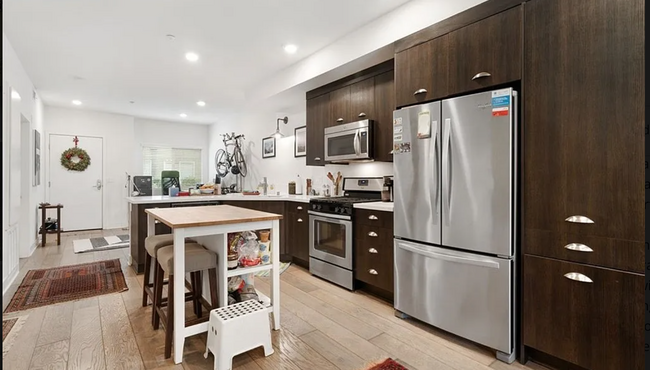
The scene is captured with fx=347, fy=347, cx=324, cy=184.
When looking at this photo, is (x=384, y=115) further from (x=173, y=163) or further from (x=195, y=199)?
(x=173, y=163)

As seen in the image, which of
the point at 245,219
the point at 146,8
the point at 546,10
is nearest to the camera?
the point at 546,10

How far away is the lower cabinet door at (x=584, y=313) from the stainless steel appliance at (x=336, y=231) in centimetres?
164

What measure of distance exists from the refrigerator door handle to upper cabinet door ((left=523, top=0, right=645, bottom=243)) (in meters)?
0.34

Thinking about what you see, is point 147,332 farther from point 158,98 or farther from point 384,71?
point 158,98

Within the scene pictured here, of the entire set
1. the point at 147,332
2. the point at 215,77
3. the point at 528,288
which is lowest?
the point at 147,332

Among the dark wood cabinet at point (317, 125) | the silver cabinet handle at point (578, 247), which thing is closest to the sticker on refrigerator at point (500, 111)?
the silver cabinet handle at point (578, 247)

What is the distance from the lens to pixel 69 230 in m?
6.68

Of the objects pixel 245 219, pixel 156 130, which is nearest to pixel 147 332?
pixel 245 219

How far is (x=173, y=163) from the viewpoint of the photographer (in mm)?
8156

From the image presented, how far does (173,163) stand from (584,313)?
26.5ft

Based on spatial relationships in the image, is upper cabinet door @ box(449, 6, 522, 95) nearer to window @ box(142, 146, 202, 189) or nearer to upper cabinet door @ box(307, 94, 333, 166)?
upper cabinet door @ box(307, 94, 333, 166)

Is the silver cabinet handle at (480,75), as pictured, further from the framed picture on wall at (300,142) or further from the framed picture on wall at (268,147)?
the framed picture on wall at (268,147)

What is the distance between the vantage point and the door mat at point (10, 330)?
236 cm

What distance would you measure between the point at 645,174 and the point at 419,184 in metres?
1.25
